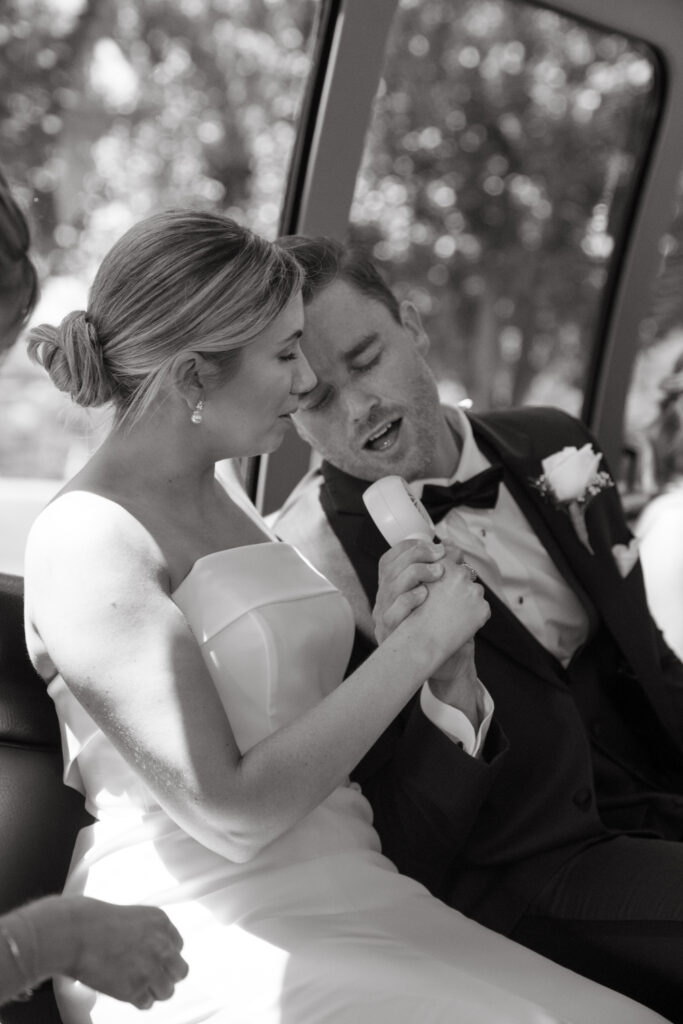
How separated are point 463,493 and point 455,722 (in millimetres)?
565

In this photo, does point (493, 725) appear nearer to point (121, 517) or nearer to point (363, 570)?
point (363, 570)

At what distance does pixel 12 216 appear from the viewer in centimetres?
254

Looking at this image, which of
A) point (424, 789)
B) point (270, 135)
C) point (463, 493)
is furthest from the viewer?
point (270, 135)

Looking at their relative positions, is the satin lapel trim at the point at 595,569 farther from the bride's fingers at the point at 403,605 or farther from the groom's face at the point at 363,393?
the bride's fingers at the point at 403,605

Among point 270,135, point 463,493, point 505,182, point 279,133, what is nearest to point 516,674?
point 463,493

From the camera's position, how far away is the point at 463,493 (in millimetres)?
2209

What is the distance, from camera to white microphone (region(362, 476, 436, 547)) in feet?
5.81

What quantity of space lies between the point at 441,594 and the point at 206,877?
571mm

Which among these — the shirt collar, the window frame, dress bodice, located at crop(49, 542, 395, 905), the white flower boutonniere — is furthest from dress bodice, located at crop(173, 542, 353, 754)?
the window frame

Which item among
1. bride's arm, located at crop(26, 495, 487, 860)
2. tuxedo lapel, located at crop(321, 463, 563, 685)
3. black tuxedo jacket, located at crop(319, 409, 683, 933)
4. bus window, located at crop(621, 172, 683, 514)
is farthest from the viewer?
bus window, located at crop(621, 172, 683, 514)

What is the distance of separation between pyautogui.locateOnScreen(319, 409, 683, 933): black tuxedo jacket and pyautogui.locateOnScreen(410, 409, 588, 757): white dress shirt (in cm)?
4

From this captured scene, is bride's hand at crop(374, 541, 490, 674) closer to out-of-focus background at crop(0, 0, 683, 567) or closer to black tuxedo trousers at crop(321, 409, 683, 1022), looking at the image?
black tuxedo trousers at crop(321, 409, 683, 1022)

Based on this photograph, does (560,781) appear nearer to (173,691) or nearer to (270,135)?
(173,691)

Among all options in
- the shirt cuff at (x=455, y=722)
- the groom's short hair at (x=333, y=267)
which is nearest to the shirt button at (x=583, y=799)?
the shirt cuff at (x=455, y=722)
